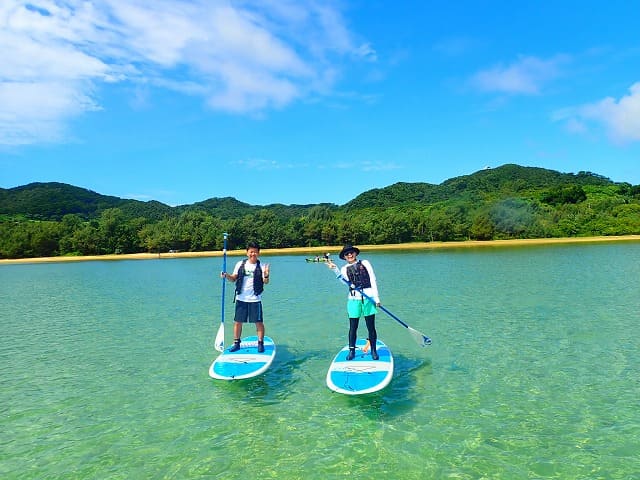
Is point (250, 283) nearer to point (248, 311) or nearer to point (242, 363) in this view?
point (248, 311)

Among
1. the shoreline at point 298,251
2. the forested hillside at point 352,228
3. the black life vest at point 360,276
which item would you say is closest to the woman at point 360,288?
the black life vest at point 360,276

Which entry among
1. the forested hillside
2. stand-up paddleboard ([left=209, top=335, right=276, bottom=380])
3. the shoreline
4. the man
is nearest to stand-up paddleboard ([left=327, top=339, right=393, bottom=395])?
stand-up paddleboard ([left=209, top=335, right=276, bottom=380])

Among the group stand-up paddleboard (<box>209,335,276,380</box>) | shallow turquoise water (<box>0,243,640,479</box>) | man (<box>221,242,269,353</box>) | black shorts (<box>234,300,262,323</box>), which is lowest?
shallow turquoise water (<box>0,243,640,479</box>)

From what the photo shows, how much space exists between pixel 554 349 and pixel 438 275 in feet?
67.7

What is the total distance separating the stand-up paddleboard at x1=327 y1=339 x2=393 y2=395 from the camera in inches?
321

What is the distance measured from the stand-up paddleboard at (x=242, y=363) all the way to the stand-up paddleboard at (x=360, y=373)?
1.60 meters

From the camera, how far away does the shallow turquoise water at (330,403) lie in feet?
21.0

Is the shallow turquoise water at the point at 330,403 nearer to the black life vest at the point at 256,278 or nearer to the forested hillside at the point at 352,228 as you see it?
the black life vest at the point at 256,278

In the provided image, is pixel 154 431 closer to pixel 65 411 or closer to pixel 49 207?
pixel 65 411

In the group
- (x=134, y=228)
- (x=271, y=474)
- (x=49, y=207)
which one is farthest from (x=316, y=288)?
(x=49, y=207)

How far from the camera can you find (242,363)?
985cm

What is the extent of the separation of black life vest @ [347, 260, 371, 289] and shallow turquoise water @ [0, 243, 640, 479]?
2228 millimetres

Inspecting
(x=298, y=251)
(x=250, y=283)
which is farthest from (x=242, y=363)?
(x=298, y=251)

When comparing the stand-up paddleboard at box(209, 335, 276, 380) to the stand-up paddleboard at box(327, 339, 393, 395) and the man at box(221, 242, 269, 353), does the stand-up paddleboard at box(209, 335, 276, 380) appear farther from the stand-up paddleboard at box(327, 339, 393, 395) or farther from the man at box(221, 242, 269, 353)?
the stand-up paddleboard at box(327, 339, 393, 395)
